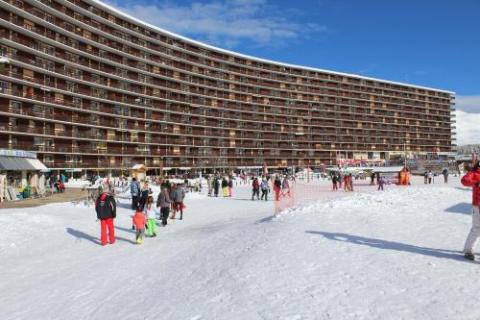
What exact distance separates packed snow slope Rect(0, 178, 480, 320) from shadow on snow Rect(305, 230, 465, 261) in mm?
35

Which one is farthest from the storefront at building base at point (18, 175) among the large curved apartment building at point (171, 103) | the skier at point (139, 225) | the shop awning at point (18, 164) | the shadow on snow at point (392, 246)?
the shadow on snow at point (392, 246)

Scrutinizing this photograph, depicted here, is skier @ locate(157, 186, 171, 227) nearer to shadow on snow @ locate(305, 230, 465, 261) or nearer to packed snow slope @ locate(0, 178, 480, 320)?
packed snow slope @ locate(0, 178, 480, 320)

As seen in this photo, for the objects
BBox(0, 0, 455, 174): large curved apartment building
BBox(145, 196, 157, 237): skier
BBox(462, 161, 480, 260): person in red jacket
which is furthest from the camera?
BBox(0, 0, 455, 174): large curved apartment building

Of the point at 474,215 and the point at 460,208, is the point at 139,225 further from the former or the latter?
the point at 460,208

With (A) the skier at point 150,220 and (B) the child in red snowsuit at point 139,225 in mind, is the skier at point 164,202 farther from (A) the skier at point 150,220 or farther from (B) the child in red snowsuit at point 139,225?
(B) the child in red snowsuit at point 139,225

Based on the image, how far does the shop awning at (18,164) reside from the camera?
94.9ft

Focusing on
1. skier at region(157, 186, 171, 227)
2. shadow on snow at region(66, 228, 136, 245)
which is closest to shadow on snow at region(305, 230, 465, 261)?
shadow on snow at region(66, 228, 136, 245)

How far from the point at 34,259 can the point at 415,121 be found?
12832cm

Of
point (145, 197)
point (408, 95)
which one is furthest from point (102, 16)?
point (408, 95)

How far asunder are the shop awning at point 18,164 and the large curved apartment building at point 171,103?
14.8 metres

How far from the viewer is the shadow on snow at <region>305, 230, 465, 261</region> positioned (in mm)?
7834

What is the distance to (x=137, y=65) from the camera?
72.3 meters

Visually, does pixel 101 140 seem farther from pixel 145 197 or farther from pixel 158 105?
pixel 145 197

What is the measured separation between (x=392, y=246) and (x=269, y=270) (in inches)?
Result: 112
